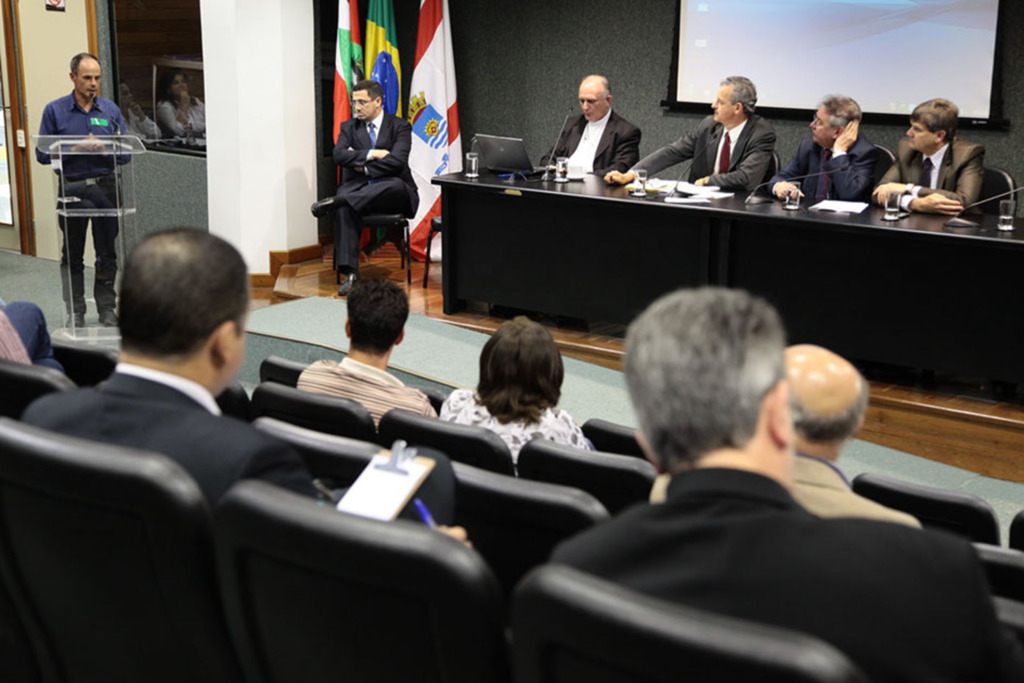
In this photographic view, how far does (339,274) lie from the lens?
6945mm

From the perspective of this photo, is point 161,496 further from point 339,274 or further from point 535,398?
point 339,274

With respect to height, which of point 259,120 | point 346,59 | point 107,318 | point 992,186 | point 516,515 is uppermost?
point 346,59

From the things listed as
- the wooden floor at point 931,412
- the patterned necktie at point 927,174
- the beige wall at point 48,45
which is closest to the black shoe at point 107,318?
the wooden floor at point 931,412

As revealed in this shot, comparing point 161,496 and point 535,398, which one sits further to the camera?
point 535,398

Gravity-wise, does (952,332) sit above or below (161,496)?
below

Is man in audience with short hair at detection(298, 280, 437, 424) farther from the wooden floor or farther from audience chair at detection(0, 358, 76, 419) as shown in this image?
the wooden floor

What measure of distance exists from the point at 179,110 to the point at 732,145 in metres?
3.94

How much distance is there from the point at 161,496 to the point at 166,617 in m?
0.21

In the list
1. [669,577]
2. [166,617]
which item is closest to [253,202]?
[166,617]

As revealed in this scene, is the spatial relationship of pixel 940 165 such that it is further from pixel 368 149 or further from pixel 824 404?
pixel 824 404

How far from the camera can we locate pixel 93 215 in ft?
17.5

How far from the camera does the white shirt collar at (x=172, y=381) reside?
1504 mm

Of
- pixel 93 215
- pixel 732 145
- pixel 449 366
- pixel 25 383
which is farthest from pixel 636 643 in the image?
pixel 732 145

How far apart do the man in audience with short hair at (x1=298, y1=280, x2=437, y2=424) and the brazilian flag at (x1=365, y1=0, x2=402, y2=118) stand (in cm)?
510
